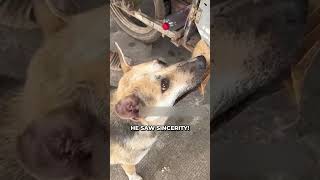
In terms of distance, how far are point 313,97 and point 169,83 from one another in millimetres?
396

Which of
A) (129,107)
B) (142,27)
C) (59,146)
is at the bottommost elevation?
(59,146)

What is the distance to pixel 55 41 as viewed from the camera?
1.63m

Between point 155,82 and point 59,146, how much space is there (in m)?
0.32

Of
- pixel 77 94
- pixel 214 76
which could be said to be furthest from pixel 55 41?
pixel 214 76

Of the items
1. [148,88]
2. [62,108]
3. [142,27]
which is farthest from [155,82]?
[62,108]

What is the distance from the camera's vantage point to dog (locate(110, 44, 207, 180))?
1.61 meters

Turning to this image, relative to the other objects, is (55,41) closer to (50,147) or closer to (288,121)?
(50,147)

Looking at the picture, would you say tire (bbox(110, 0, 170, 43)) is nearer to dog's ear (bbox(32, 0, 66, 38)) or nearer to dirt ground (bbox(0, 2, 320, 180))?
dirt ground (bbox(0, 2, 320, 180))

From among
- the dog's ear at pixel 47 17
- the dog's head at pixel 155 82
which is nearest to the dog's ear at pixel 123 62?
the dog's head at pixel 155 82

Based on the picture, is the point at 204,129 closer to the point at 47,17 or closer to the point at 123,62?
the point at 123,62

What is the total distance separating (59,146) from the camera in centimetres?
166

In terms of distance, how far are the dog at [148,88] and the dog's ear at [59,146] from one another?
88 millimetres

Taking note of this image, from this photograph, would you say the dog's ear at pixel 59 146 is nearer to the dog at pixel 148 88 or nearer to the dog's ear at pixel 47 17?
the dog at pixel 148 88

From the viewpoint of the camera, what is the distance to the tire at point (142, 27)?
162cm
